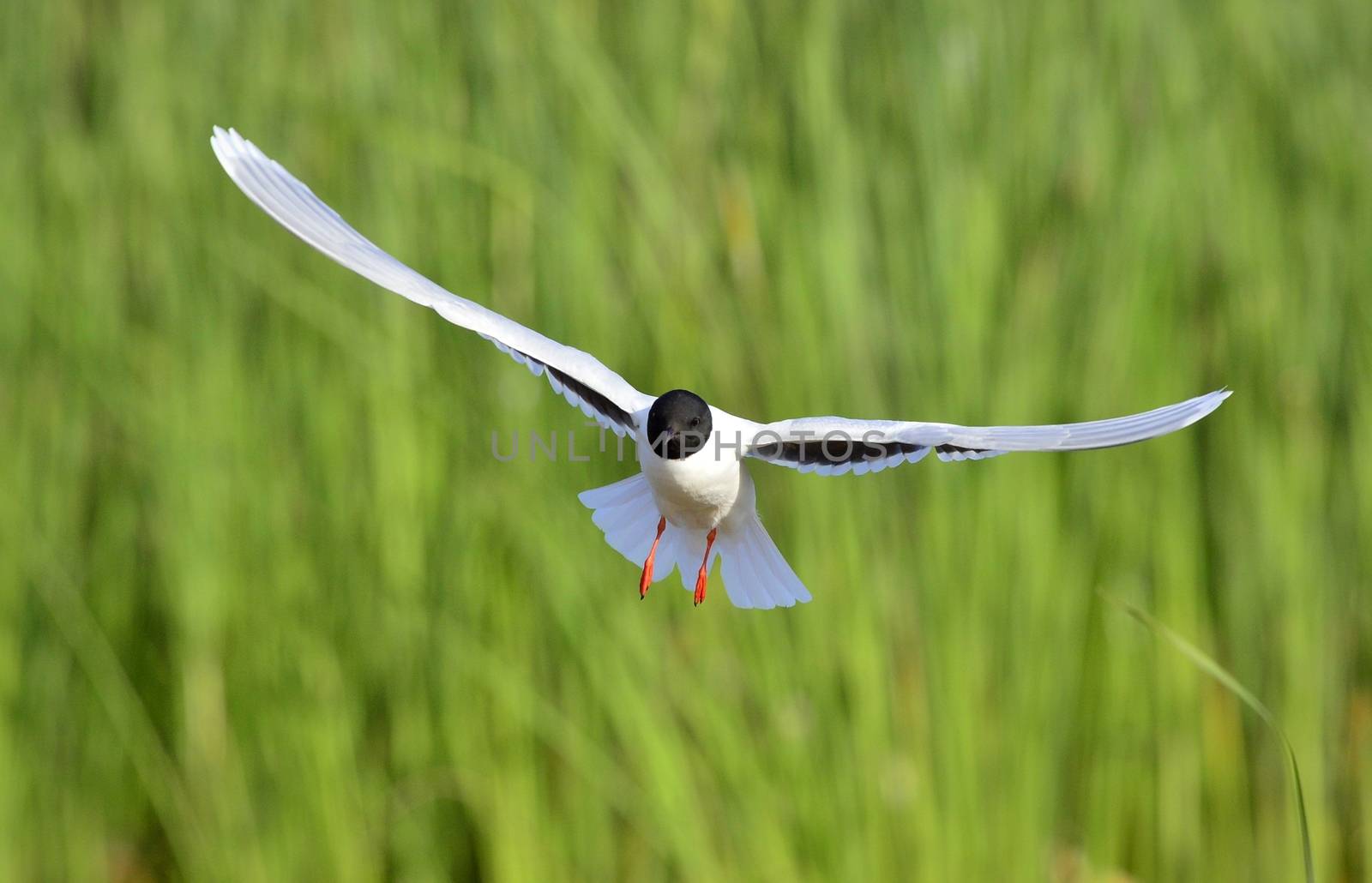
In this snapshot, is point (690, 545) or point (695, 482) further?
point (690, 545)

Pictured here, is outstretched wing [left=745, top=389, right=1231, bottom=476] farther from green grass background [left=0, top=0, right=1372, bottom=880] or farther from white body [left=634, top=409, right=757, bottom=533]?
green grass background [left=0, top=0, right=1372, bottom=880]

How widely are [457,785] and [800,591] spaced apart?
106 cm

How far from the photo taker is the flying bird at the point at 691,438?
0.62 m

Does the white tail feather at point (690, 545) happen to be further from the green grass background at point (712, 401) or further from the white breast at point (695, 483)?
the green grass background at point (712, 401)

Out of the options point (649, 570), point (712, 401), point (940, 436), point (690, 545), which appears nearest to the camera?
point (940, 436)

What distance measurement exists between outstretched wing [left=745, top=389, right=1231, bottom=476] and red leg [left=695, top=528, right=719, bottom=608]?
9cm

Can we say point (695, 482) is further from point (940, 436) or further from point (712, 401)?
point (712, 401)

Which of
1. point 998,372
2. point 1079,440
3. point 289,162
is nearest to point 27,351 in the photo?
point 289,162

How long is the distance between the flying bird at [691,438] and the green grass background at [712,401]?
16.9 inches

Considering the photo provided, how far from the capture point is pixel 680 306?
1441mm

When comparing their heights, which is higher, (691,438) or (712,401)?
(712,401)

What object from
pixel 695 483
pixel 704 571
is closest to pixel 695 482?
pixel 695 483

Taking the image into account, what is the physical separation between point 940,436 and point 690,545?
1.29ft

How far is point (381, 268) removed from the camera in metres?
0.82
